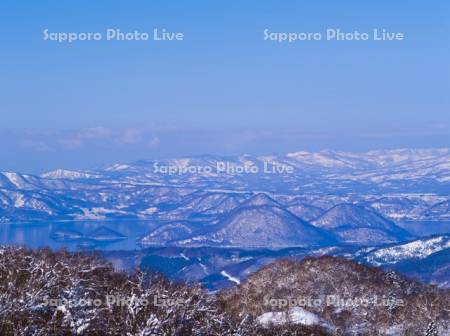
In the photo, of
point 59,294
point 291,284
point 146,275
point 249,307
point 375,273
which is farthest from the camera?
point 375,273

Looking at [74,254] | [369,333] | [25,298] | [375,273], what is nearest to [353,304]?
[369,333]

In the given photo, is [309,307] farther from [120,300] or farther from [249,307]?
[120,300]

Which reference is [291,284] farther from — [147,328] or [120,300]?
[147,328]

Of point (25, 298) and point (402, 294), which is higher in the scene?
point (25, 298)

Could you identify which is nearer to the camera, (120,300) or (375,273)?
(120,300)

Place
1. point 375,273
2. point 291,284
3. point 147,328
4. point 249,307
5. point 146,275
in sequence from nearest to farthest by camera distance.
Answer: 1. point 147,328
2. point 146,275
3. point 249,307
4. point 291,284
5. point 375,273

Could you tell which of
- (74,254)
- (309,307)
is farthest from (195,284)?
(74,254)
